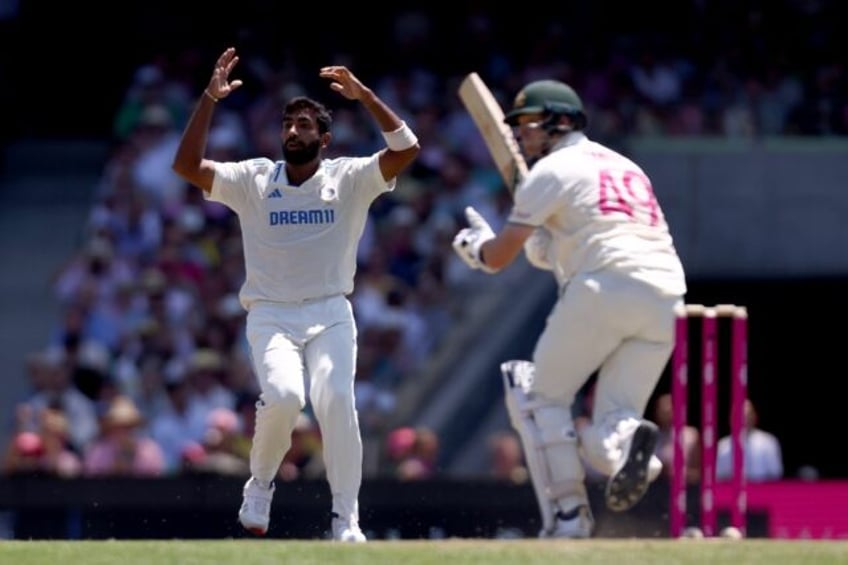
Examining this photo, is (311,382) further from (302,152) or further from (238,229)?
(238,229)

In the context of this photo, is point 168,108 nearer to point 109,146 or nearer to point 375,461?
point 109,146

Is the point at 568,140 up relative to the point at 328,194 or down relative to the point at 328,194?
up

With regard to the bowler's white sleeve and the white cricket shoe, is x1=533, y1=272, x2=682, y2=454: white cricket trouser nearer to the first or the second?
the white cricket shoe

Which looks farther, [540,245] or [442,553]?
[540,245]

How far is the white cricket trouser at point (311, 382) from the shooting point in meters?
9.91

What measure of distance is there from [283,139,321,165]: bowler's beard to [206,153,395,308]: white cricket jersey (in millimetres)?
74

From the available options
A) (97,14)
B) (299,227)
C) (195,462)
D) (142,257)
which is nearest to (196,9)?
(97,14)

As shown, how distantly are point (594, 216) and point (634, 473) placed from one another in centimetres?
98

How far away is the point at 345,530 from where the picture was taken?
9977 millimetres

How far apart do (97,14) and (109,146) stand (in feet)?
4.83

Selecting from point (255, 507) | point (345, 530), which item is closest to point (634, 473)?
point (345, 530)

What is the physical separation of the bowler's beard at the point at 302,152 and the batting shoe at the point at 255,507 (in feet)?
4.11

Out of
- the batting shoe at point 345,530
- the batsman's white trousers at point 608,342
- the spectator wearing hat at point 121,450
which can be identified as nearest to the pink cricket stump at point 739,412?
the batsman's white trousers at point 608,342

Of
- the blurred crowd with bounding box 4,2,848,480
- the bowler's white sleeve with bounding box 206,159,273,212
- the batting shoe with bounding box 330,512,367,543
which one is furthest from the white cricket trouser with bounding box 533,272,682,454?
the blurred crowd with bounding box 4,2,848,480
